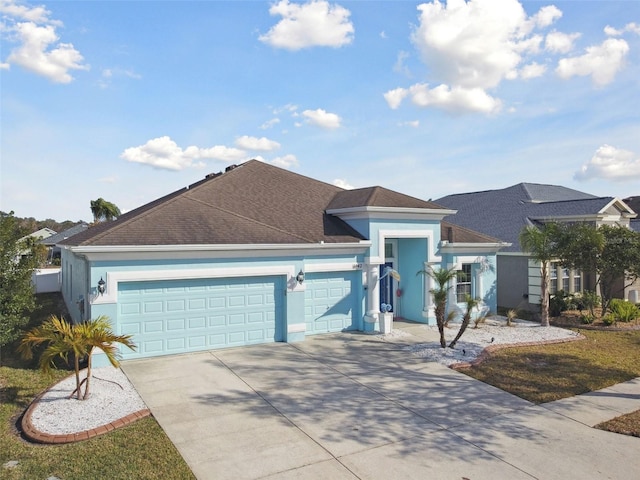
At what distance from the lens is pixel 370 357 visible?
13.0 meters

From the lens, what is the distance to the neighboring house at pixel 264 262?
40.4 ft

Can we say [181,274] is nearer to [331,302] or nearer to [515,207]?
[331,302]

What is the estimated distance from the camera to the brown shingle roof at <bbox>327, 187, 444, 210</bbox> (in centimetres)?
1667

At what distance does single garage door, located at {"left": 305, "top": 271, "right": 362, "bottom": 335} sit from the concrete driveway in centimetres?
310

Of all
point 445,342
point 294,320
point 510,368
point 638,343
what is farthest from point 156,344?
point 638,343

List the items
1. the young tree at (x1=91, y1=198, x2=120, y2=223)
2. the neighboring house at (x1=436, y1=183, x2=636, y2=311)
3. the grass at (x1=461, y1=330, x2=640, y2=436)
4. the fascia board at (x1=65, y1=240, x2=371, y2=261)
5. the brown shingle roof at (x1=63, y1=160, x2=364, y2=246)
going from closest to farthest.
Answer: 1. the grass at (x1=461, y1=330, x2=640, y2=436)
2. the fascia board at (x1=65, y1=240, x2=371, y2=261)
3. the brown shingle roof at (x1=63, y1=160, x2=364, y2=246)
4. the neighboring house at (x1=436, y1=183, x2=636, y2=311)
5. the young tree at (x1=91, y1=198, x2=120, y2=223)

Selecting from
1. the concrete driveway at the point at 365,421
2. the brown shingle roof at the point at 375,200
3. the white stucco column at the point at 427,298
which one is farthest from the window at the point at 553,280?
the concrete driveway at the point at 365,421

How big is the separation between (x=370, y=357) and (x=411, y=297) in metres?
5.88

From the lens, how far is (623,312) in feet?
61.7

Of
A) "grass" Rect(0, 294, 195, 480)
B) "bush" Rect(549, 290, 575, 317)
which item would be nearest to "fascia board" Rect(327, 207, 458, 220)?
"bush" Rect(549, 290, 575, 317)

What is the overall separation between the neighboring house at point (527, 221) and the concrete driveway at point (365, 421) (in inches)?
400

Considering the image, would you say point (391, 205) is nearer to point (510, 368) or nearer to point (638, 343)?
point (510, 368)

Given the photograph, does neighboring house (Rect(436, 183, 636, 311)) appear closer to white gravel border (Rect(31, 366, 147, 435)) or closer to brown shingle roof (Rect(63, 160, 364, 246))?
brown shingle roof (Rect(63, 160, 364, 246))

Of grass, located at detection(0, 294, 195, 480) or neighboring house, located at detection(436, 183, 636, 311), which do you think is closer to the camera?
grass, located at detection(0, 294, 195, 480)
